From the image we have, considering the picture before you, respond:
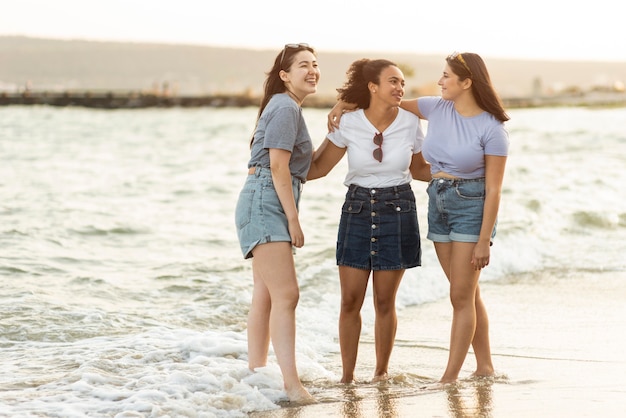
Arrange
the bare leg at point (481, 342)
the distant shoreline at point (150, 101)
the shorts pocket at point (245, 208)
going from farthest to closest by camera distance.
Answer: the distant shoreline at point (150, 101) → the bare leg at point (481, 342) → the shorts pocket at point (245, 208)

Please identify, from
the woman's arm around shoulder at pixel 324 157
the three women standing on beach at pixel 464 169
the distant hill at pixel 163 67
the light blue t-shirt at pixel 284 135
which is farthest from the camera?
the distant hill at pixel 163 67

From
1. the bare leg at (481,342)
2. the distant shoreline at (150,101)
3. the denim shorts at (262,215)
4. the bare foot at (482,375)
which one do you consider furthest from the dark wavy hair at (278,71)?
the distant shoreline at (150,101)

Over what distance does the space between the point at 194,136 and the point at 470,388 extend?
124 feet

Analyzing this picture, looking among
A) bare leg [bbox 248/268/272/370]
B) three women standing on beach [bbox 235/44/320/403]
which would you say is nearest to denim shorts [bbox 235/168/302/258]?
three women standing on beach [bbox 235/44/320/403]

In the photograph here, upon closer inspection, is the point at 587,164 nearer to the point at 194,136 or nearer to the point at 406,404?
the point at 406,404

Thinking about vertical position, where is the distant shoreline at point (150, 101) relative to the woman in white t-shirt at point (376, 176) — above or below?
below

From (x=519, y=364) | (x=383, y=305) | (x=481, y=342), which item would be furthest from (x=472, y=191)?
(x=519, y=364)

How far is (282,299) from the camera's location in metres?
4.70

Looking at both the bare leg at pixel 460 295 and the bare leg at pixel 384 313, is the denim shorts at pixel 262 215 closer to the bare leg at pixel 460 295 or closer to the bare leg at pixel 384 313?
the bare leg at pixel 384 313

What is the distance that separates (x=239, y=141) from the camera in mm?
36719

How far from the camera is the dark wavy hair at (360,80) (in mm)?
4973

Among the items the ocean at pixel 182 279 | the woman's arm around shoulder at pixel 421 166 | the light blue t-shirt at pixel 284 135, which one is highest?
the light blue t-shirt at pixel 284 135

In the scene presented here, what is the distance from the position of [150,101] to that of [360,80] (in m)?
94.8

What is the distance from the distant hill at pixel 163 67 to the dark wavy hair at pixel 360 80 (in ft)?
466
